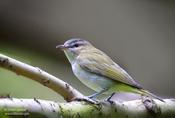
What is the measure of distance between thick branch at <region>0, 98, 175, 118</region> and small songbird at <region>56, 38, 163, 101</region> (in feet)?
0.30

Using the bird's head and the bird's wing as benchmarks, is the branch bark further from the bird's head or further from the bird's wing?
the bird's head

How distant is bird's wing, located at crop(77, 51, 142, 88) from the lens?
148 centimetres

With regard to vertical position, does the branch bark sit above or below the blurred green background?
below

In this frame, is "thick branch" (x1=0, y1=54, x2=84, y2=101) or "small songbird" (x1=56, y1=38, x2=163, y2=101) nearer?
"thick branch" (x1=0, y1=54, x2=84, y2=101)

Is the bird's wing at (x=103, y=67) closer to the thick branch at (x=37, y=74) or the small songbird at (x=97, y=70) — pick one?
the small songbird at (x=97, y=70)

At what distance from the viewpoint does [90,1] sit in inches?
73.5

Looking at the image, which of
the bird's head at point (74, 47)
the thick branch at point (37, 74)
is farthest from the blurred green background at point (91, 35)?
the thick branch at point (37, 74)

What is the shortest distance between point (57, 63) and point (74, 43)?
3.9 inches

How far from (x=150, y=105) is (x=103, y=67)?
0.34m

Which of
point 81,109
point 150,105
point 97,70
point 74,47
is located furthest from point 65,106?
point 74,47

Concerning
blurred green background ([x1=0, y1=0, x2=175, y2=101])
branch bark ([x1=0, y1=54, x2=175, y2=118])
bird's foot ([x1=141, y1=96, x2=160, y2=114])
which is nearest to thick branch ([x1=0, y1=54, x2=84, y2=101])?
branch bark ([x1=0, y1=54, x2=175, y2=118])

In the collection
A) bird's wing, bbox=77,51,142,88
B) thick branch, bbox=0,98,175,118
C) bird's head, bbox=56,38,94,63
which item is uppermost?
bird's head, bbox=56,38,94,63

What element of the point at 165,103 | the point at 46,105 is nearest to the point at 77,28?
the point at 165,103

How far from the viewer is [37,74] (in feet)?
3.93
